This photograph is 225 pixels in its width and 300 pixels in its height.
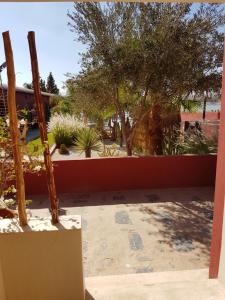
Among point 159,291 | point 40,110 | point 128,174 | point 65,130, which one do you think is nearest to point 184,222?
point 128,174

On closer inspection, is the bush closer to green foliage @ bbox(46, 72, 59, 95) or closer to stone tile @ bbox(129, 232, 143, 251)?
stone tile @ bbox(129, 232, 143, 251)

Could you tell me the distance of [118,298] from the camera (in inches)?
97.5

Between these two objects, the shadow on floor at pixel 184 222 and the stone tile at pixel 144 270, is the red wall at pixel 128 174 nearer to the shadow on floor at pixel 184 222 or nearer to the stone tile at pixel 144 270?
the shadow on floor at pixel 184 222

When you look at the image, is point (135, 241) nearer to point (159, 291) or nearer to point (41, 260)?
point (159, 291)

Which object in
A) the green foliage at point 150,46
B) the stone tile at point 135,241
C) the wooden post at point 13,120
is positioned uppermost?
the green foliage at point 150,46

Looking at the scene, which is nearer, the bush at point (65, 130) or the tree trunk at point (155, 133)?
the tree trunk at point (155, 133)

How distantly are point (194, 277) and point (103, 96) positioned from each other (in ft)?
17.5

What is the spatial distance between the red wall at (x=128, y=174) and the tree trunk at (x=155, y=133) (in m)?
2.17

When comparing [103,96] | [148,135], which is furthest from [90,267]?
[148,135]

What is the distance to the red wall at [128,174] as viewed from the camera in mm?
6684

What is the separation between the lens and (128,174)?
687cm

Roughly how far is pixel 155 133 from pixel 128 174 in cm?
272

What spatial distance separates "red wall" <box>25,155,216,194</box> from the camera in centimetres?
668

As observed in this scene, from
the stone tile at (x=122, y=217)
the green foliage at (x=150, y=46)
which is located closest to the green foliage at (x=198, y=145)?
the green foliage at (x=150, y=46)
